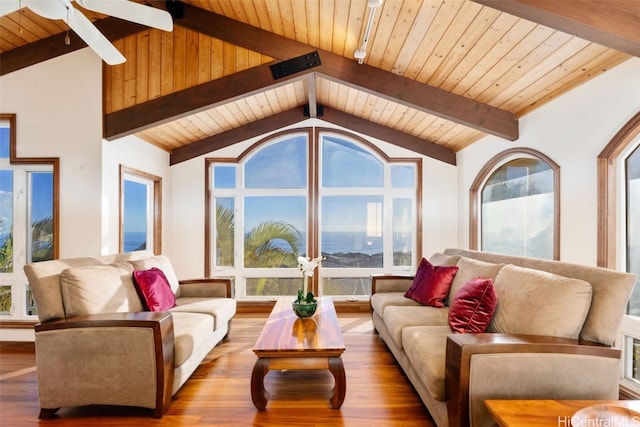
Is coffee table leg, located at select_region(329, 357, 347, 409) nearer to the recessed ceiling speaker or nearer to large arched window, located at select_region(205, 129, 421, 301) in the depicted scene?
the recessed ceiling speaker

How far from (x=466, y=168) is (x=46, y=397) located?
199 inches

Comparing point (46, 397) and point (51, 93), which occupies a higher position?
point (51, 93)

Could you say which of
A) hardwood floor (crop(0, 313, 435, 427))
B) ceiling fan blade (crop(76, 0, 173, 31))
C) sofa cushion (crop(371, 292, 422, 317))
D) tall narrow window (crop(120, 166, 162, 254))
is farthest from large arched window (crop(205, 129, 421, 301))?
ceiling fan blade (crop(76, 0, 173, 31))

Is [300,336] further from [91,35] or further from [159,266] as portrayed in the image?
[91,35]

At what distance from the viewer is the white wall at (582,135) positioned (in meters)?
2.56

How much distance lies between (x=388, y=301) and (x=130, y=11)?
125 inches

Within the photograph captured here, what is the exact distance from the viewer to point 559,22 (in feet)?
6.79

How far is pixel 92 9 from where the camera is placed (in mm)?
2209

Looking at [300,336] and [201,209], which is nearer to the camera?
[300,336]

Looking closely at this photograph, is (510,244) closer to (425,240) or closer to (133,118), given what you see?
(425,240)

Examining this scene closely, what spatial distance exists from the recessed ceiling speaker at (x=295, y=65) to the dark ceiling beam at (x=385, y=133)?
1773 mm

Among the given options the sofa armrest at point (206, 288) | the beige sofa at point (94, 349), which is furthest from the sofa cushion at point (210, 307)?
the beige sofa at point (94, 349)

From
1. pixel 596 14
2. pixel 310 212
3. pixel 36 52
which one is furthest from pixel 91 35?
pixel 310 212

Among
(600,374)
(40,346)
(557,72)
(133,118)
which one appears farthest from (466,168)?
(40,346)
